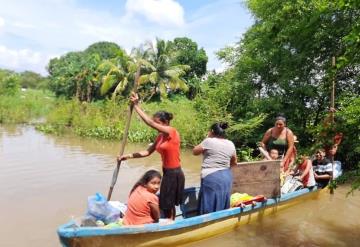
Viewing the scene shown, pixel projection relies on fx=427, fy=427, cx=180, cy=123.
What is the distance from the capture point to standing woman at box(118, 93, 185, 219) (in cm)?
536

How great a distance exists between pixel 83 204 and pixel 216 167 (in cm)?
340

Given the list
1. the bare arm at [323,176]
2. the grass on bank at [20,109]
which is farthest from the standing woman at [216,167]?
the grass on bank at [20,109]

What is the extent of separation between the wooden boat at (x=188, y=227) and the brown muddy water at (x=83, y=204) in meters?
0.19

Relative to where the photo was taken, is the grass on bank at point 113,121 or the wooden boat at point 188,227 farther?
the grass on bank at point 113,121

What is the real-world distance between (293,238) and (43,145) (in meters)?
12.1

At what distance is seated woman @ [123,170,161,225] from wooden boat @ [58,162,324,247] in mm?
125

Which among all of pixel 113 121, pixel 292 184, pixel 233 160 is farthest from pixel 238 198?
pixel 113 121

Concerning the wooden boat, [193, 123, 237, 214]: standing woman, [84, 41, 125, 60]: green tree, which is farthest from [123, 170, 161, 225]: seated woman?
[84, 41, 125, 60]: green tree

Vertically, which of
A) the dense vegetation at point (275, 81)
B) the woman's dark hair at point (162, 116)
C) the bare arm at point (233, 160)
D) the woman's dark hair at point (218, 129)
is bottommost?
the bare arm at point (233, 160)

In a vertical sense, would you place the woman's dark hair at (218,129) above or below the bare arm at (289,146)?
above

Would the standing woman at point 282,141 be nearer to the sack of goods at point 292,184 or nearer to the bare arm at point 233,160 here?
the sack of goods at point 292,184

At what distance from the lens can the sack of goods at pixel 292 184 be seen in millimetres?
8023

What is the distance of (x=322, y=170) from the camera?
8719 millimetres

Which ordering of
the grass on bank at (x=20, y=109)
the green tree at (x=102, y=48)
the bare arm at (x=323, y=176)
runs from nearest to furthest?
the bare arm at (x=323, y=176) < the grass on bank at (x=20, y=109) < the green tree at (x=102, y=48)
